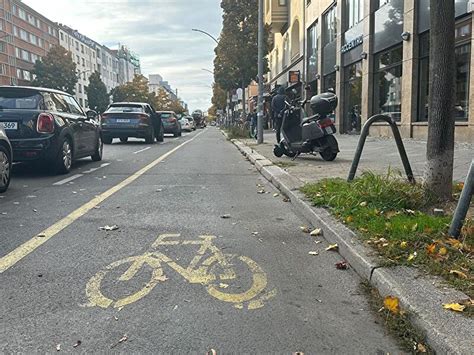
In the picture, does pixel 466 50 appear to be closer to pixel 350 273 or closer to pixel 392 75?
pixel 392 75

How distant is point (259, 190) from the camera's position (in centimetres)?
791

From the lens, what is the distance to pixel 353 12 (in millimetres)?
23594

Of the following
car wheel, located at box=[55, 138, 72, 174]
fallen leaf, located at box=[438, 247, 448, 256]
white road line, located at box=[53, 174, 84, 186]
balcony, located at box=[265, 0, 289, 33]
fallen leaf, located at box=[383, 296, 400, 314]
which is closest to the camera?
fallen leaf, located at box=[383, 296, 400, 314]

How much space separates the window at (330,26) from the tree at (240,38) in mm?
6387

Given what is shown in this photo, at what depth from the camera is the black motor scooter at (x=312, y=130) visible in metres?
10.2

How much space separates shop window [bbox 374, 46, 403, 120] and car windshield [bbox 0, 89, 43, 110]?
1320 cm

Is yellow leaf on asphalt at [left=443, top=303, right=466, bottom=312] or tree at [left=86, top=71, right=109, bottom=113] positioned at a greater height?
tree at [left=86, top=71, right=109, bottom=113]

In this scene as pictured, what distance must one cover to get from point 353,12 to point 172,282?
22.7 m

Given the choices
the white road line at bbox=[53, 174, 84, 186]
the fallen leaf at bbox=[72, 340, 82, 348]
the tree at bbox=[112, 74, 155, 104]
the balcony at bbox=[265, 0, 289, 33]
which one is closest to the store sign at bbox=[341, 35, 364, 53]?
the white road line at bbox=[53, 174, 84, 186]

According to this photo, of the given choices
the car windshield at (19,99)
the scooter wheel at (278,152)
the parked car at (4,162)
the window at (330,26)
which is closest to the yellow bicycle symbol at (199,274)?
the parked car at (4,162)

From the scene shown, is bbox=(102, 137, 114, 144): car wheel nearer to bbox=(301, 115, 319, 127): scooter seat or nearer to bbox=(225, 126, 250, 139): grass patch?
bbox=(225, 126, 250, 139): grass patch

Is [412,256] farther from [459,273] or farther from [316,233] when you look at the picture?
A: [316,233]

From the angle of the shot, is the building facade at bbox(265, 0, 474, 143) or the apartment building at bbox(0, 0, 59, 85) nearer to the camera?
the building facade at bbox(265, 0, 474, 143)

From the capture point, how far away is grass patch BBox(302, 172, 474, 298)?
3.42 metres
